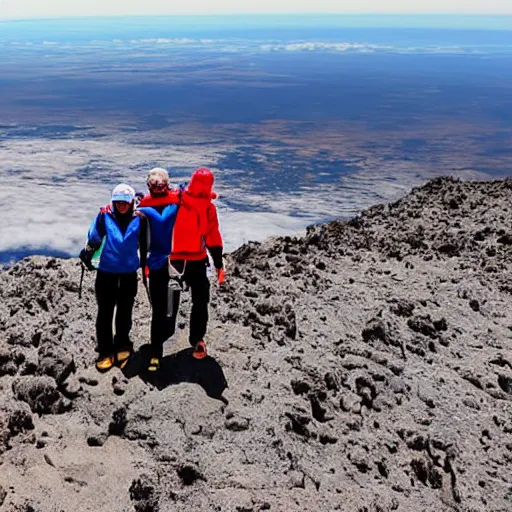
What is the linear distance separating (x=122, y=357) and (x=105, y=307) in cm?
49

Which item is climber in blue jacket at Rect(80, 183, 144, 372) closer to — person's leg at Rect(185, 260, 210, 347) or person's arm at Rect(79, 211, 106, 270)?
person's arm at Rect(79, 211, 106, 270)

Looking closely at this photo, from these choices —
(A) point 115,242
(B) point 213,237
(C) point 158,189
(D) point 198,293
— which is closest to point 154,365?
(D) point 198,293

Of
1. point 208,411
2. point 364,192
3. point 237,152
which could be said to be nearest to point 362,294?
point 208,411

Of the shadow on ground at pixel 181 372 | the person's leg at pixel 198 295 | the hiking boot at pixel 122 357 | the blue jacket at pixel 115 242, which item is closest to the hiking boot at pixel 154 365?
the shadow on ground at pixel 181 372

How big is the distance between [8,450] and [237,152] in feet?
489

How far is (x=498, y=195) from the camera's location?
39.7 ft

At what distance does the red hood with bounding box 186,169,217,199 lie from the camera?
4.91 metres

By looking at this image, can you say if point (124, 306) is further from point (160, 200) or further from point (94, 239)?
point (160, 200)

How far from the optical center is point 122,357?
5.16 meters

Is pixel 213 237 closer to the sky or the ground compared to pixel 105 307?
closer to the sky

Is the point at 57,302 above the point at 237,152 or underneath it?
above

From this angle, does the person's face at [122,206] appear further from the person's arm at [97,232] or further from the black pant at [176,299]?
the black pant at [176,299]

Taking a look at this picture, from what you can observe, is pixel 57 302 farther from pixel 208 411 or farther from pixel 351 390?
pixel 351 390

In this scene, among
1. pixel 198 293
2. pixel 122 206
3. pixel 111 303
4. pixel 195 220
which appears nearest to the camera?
pixel 122 206
